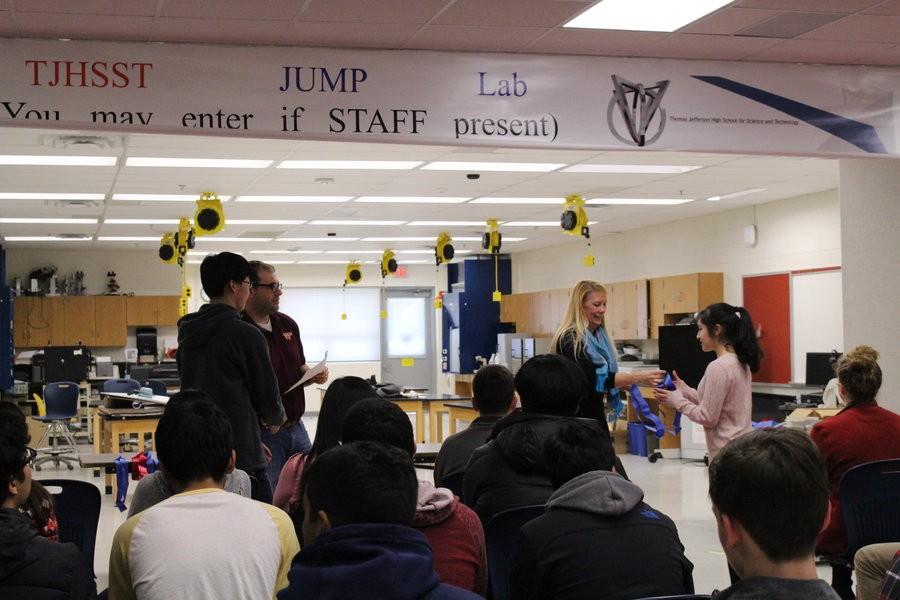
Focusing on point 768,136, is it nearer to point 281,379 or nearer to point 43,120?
point 281,379

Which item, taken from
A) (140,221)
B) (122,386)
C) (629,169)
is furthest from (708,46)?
(140,221)

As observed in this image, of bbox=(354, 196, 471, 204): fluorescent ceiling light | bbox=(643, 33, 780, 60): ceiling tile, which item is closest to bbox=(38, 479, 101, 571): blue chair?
bbox=(643, 33, 780, 60): ceiling tile

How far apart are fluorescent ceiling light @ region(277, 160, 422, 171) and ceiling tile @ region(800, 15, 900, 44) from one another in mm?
4888

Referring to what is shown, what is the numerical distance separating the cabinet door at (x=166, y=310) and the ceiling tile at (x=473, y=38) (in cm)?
1403

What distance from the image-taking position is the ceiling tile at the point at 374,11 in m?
4.94

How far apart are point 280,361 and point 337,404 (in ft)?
4.83

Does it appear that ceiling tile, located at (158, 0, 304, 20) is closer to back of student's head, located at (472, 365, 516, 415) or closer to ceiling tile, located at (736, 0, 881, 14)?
back of student's head, located at (472, 365, 516, 415)

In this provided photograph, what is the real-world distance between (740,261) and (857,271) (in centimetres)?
645

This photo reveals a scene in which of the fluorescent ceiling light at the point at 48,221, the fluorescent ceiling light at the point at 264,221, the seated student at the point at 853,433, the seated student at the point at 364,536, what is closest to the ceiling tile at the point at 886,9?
the seated student at the point at 853,433

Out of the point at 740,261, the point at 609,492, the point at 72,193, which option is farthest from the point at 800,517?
the point at 740,261

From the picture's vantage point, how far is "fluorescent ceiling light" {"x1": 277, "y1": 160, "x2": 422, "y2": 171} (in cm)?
980

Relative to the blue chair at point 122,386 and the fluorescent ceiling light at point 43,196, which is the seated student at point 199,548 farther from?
the blue chair at point 122,386

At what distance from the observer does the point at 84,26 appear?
5.05 m

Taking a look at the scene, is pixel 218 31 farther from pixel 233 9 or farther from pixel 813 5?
pixel 813 5
